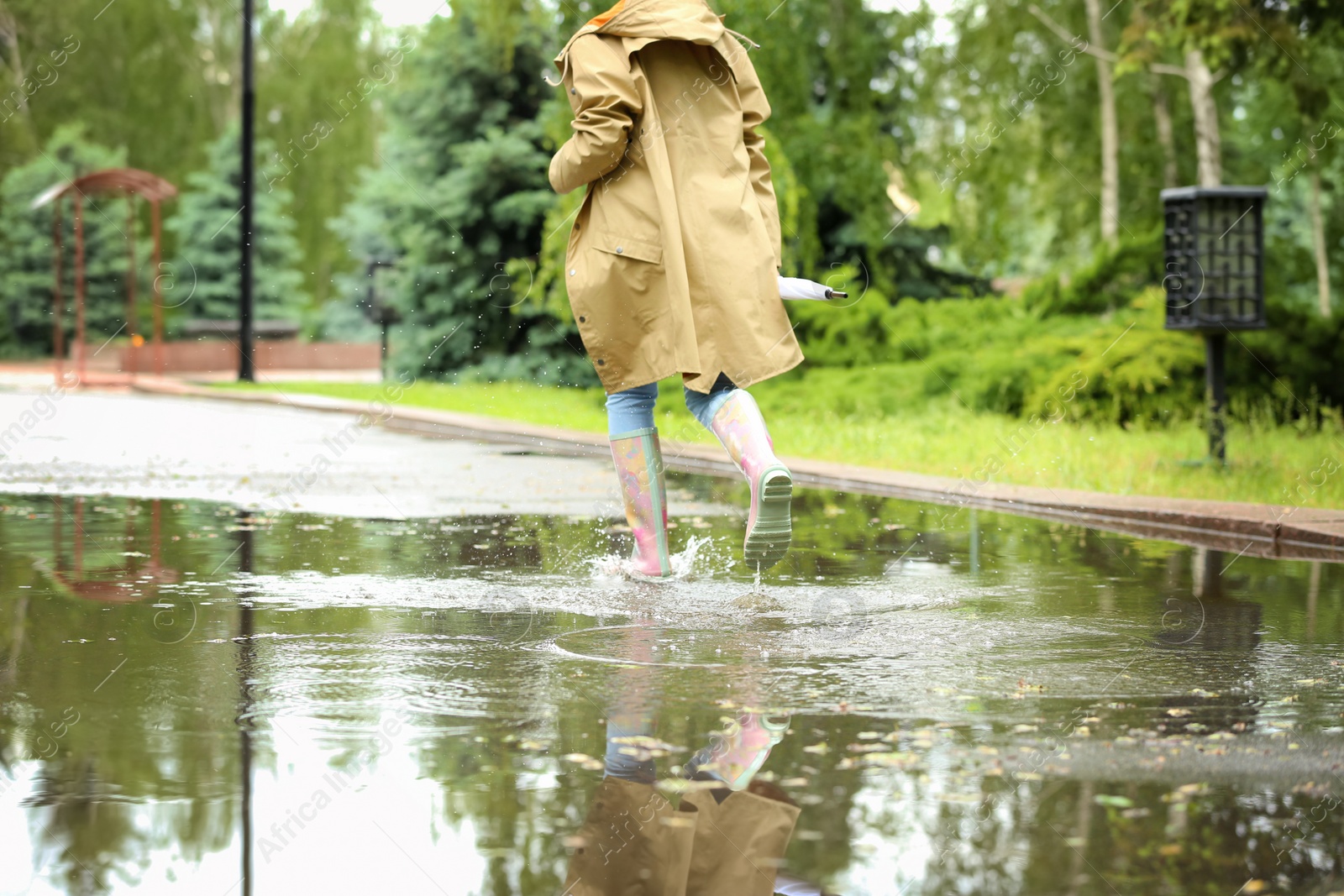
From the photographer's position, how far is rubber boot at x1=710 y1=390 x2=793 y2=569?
595cm

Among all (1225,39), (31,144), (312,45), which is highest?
(312,45)

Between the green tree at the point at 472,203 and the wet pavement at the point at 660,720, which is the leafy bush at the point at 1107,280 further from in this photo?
the wet pavement at the point at 660,720

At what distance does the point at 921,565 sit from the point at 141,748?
13.6 feet

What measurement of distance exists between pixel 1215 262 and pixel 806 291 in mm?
7093

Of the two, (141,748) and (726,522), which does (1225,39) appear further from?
(141,748)

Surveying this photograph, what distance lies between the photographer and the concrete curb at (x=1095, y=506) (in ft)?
27.5

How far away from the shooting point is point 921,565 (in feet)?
24.9

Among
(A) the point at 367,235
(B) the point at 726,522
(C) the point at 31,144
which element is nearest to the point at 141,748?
(B) the point at 726,522

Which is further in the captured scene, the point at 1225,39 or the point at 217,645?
the point at 1225,39

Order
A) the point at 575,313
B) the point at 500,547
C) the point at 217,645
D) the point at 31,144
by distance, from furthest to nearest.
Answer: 1. the point at 31,144
2. the point at 500,547
3. the point at 575,313
4. the point at 217,645

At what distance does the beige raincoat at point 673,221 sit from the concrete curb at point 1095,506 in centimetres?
302

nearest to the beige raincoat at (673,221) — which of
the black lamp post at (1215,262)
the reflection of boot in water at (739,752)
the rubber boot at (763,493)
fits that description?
the rubber boot at (763,493)

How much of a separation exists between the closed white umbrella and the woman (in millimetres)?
42

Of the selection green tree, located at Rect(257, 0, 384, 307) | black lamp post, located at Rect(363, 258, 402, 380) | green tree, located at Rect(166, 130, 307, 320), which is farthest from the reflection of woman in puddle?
green tree, located at Rect(257, 0, 384, 307)
